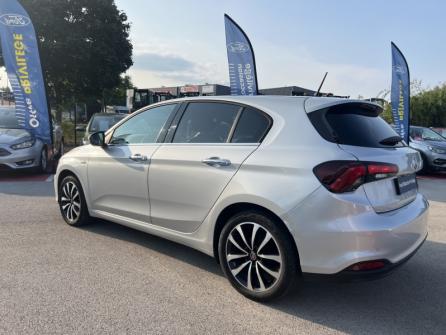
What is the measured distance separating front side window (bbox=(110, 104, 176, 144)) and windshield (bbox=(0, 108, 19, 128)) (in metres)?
6.72

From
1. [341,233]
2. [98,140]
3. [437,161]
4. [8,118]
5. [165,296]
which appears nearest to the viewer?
[341,233]

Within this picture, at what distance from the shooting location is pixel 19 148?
8.97 m

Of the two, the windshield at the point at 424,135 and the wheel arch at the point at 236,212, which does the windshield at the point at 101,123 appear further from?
the wheel arch at the point at 236,212

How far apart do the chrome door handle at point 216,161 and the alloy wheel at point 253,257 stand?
526 millimetres

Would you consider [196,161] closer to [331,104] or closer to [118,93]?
[331,104]

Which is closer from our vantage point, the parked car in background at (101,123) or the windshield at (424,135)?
the windshield at (424,135)

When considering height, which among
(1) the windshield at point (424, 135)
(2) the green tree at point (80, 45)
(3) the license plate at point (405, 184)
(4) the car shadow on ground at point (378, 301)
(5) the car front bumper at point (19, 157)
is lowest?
(4) the car shadow on ground at point (378, 301)

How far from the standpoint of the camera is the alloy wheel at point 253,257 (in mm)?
3125

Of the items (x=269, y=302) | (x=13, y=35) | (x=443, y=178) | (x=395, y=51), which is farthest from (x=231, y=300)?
(x=395, y=51)

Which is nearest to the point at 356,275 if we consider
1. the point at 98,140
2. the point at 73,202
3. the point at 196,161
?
the point at 196,161

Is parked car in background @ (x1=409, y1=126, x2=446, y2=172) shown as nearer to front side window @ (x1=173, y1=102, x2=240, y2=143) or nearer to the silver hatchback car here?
the silver hatchback car

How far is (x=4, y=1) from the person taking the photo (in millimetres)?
10094

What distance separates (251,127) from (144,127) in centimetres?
148

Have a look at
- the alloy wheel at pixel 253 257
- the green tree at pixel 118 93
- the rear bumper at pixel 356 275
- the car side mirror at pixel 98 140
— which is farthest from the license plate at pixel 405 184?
the green tree at pixel 118 93
